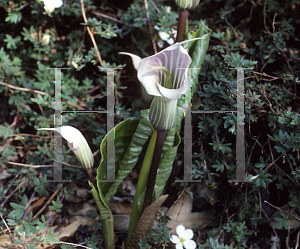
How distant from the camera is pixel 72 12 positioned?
1412 mm

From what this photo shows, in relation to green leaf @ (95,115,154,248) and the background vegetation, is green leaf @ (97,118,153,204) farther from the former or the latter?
the background vegetation

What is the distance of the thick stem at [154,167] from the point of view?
34.4 inches

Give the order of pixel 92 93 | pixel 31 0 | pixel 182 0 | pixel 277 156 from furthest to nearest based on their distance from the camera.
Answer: pixel 92 93
pixel 31 0
pixel 277 156
pixel 182 0

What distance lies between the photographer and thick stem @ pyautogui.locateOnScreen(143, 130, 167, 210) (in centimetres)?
87

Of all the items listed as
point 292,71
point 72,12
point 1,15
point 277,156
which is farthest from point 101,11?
point 277,156

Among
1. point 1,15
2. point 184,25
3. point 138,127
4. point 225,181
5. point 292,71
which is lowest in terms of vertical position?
point 225,181

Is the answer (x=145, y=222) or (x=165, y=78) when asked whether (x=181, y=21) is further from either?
(x=145, y=222)

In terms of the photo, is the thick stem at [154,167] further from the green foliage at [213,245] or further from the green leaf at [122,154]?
the green foliage at [213,245]

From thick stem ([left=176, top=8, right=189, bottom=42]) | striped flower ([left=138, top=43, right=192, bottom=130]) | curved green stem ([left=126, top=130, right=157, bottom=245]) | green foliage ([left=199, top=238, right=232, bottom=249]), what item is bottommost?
green foliage ([left=199, top=238, right=232, bottom=249])

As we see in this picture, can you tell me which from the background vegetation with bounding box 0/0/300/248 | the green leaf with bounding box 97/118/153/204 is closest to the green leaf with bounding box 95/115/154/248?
the green leaf with bounding box 97/118/153/204

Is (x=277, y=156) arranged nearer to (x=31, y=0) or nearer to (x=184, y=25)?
(x=184, y=25)

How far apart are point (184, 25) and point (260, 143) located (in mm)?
531

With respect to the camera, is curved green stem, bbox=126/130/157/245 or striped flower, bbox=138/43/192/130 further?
curved green stem, bbox=126/130/157/245

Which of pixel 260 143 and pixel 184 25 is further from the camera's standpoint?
pixel 260 143
